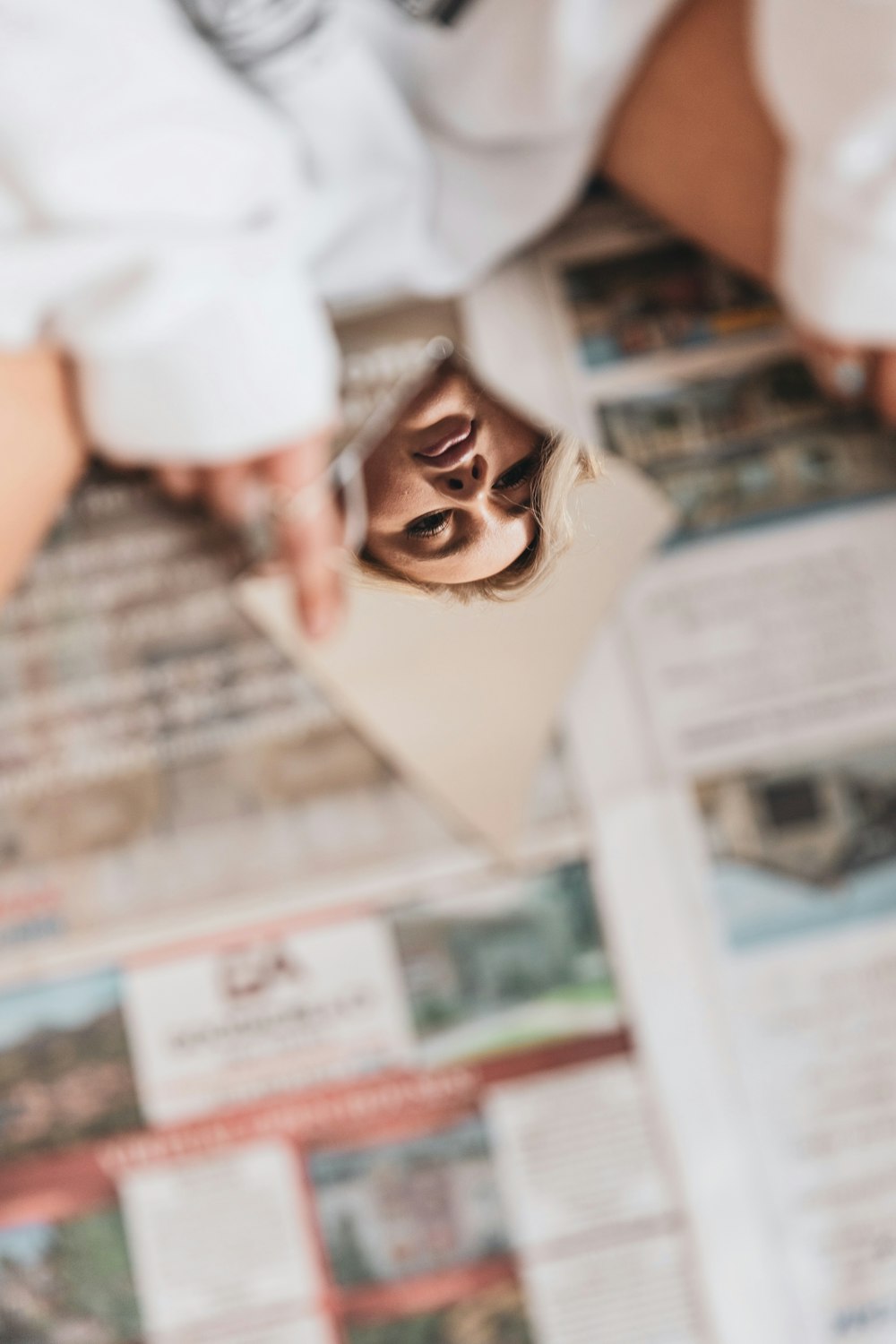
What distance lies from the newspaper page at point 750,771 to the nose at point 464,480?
0.27 m

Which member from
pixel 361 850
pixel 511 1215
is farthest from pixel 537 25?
pixel 511 1215

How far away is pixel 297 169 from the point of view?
0.21 meters

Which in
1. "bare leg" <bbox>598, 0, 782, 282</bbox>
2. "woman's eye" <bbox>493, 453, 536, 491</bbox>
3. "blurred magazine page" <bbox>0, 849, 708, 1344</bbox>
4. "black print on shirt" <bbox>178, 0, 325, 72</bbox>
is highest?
"black print on shirt" <bbox>178, 0, 325, 72</bbox>

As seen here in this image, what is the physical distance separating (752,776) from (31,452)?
0.84 feet

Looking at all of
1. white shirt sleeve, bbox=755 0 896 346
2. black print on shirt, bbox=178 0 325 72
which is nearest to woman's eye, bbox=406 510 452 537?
black print on shirt, bbox=178 0 325 72

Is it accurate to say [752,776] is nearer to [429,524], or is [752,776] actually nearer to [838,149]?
[838,149]

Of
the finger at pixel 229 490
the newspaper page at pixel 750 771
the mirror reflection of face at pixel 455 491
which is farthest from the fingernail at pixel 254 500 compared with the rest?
the mirror reflection of face at pixel 455 491

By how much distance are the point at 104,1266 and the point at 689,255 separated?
15.6 inches

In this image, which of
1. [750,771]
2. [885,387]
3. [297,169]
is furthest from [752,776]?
[297,169]

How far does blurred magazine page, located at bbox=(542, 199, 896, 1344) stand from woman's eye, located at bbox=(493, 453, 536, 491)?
0.27 metres

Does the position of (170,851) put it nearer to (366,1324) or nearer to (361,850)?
(361,850)

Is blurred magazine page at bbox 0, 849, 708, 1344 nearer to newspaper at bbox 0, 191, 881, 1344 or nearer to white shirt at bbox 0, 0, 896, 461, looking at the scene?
newspaper at bbox 0, 191, 881, 1344

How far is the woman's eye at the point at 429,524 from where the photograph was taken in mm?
77

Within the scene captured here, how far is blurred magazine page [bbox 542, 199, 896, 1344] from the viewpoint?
0.34 metres
